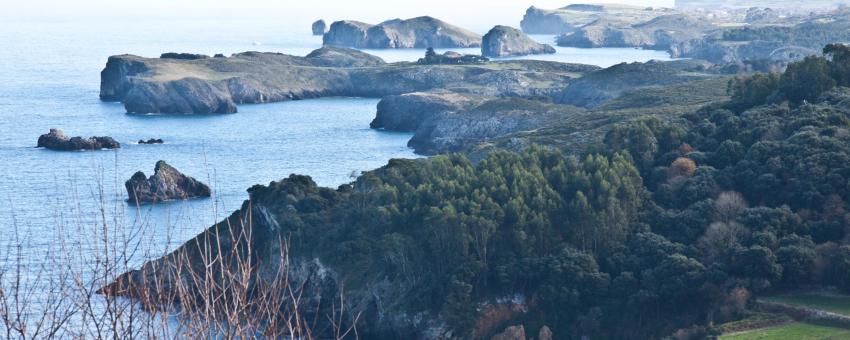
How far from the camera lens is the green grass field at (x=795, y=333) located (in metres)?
48.8

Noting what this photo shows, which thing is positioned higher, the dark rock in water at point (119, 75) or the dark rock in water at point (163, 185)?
the dark rock in water at point (119, 75)

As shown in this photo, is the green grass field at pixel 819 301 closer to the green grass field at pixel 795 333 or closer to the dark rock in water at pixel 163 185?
the green grass field at pixel 795 333

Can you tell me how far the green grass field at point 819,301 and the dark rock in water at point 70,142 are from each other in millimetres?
66259

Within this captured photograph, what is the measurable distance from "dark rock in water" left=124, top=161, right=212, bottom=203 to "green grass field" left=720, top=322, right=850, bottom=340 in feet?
133

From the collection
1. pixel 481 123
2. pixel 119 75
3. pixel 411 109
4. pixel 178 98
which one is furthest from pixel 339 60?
pixel 481 123

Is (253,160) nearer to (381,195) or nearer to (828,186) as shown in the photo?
(381,195)

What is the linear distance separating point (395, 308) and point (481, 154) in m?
37.2

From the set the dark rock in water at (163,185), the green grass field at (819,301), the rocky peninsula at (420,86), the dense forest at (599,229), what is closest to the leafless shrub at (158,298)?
the dense forest at (599,229)

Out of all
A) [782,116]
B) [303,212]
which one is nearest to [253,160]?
[303,212]

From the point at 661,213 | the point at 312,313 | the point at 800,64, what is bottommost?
the point at 312,313

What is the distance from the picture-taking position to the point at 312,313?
5994cm

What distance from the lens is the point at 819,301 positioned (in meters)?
53.1

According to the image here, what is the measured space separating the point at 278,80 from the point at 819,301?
120 m

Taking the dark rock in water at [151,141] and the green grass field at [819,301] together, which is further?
the dark rock in water at [151,141]
